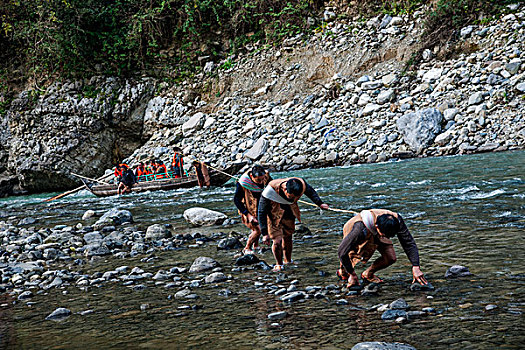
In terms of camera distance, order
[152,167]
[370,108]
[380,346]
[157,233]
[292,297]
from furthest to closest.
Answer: [152,167] → [370,108] → [157,233] → [292,297] → [380,346]

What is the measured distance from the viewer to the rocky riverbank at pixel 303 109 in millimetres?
18234

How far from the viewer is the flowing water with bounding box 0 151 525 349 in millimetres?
3768

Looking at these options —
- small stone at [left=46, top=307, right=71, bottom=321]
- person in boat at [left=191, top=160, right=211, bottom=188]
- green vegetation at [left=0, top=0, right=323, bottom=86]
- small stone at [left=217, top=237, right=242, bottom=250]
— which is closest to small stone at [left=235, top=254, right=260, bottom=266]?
small stone at [left=217, top=237, right=242, bottom=250]

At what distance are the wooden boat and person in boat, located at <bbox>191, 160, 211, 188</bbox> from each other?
19 centimetres

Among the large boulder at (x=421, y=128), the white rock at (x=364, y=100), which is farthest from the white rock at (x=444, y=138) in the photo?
the white rock at (x=364, y=100)

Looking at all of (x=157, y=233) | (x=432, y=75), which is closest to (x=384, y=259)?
(x=157, y=233)

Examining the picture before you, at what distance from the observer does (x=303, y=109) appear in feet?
74.7

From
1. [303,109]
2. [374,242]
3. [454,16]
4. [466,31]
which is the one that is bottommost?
[374,242]

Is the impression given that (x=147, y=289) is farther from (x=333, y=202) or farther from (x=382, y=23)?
(x=382, y=23)

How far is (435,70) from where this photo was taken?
2069 cm

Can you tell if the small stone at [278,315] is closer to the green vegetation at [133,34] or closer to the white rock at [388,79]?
the white rock at [388,79]

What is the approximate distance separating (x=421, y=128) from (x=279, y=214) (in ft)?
45.0

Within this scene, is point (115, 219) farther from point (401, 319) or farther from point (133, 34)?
point (133, 34)

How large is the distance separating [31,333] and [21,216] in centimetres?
1275
